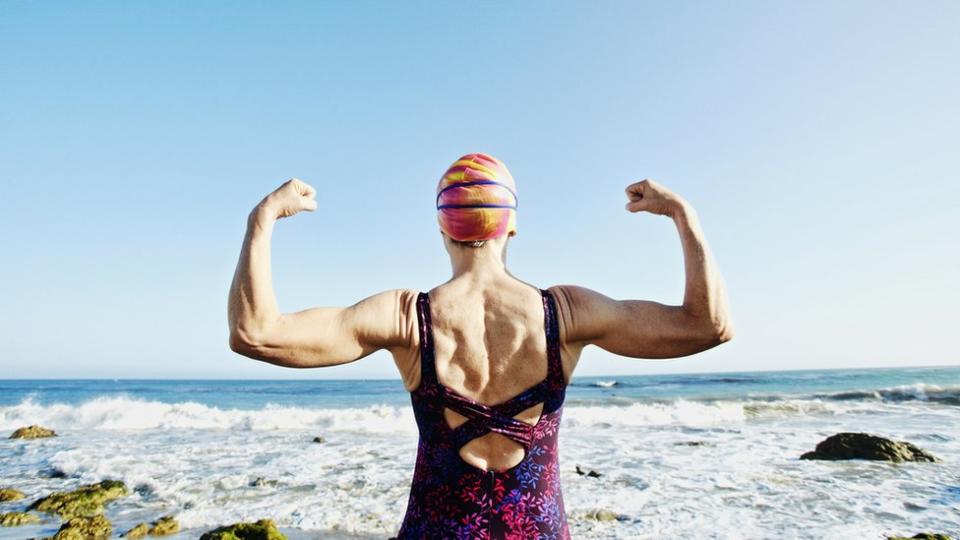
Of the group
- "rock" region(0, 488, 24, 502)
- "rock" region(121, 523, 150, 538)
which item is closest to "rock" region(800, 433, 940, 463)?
"rock" region(121, 523, 150, 538)

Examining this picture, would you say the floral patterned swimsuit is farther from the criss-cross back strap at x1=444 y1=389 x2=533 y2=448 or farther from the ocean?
the ocean

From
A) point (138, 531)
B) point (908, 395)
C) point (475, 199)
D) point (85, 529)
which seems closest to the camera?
point (475, 199)

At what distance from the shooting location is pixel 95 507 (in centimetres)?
857

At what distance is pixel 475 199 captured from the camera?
1.95m

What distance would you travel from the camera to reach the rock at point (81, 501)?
27.4 ft

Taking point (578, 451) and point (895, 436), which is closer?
point (578, 451)

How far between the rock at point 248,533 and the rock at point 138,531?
969mm

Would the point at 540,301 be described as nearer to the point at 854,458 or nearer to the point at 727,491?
the point at 727,491

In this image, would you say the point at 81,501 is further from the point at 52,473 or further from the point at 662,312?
the point at 662,312

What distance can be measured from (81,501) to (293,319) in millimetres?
9078

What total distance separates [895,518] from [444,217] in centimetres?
815

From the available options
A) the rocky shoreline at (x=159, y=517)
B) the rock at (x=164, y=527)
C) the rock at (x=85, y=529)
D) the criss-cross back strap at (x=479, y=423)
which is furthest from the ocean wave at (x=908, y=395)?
the criss-cross back strap at (x=479, y=423)

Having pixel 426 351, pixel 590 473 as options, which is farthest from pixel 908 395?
pixel 426 351

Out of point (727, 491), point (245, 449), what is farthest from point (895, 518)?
point (245, 449)
